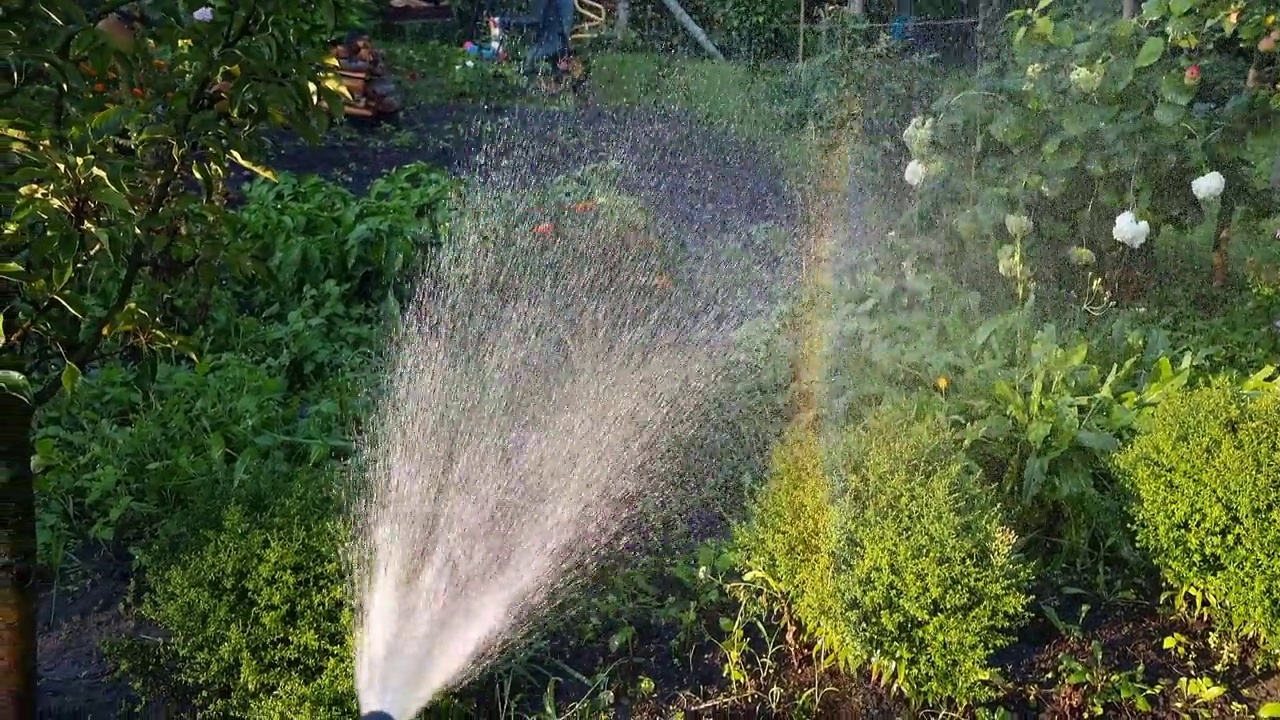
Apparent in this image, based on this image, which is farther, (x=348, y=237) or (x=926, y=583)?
(x=348, y=237)

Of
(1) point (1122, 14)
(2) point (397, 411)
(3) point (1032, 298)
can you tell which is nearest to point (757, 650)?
(2) point (397, 411)

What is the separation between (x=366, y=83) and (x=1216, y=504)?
6245 mm

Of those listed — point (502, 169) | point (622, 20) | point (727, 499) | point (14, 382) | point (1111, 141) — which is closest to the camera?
point (14, 382)

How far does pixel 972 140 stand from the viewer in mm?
4434

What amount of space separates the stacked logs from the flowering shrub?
4.20m

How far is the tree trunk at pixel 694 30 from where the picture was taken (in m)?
8.84

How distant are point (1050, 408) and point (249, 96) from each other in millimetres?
1972

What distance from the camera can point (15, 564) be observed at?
215 cm

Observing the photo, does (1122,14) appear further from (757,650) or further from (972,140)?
(757,650)

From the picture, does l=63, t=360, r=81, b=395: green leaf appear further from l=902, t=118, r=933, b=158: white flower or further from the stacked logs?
the stacked logs

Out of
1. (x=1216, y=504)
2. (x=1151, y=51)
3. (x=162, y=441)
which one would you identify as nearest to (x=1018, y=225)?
(x=1151, y=51)

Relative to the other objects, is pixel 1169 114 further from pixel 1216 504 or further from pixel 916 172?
pixel 1216 504

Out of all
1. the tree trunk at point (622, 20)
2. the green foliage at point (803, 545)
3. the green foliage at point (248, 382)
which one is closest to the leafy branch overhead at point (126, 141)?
the green foliage at point (248, 382)

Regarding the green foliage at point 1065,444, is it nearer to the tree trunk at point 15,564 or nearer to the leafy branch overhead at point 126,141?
→ the leafy branch overhead at point 126,141
